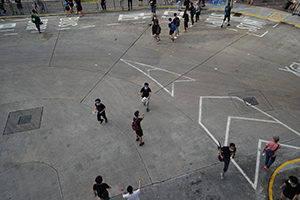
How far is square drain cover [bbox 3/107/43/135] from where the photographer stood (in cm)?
1046

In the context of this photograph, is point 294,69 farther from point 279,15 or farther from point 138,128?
point 138,128

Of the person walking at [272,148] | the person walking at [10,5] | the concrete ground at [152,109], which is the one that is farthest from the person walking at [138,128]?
the person walking at [10,5]

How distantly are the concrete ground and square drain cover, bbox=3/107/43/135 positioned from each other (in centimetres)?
5

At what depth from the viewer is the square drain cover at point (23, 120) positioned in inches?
412

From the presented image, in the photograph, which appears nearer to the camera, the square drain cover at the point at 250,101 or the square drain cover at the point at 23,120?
the square drain cover at the point at 23,120

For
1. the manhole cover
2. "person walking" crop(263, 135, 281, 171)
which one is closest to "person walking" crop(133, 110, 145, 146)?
"person walking" crop(263, 135, 281, 171)

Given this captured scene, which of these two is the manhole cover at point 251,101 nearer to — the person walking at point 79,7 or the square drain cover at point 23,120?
the square drain cover at point 23,120

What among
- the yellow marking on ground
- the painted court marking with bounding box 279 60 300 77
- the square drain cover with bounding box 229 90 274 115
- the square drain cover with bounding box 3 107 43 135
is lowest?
the square drain cover with bounding box 3 107 43 135

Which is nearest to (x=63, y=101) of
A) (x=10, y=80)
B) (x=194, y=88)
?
(x=10, y=80)

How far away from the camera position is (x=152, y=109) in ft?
37.1

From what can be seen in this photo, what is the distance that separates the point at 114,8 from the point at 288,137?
21004mm

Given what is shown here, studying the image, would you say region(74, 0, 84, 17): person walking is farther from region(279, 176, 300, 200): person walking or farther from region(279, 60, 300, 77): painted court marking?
region(279, 176, 300, 200): person walking

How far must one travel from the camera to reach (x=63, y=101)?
1198cm

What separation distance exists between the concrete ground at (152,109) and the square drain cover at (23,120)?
5cm
